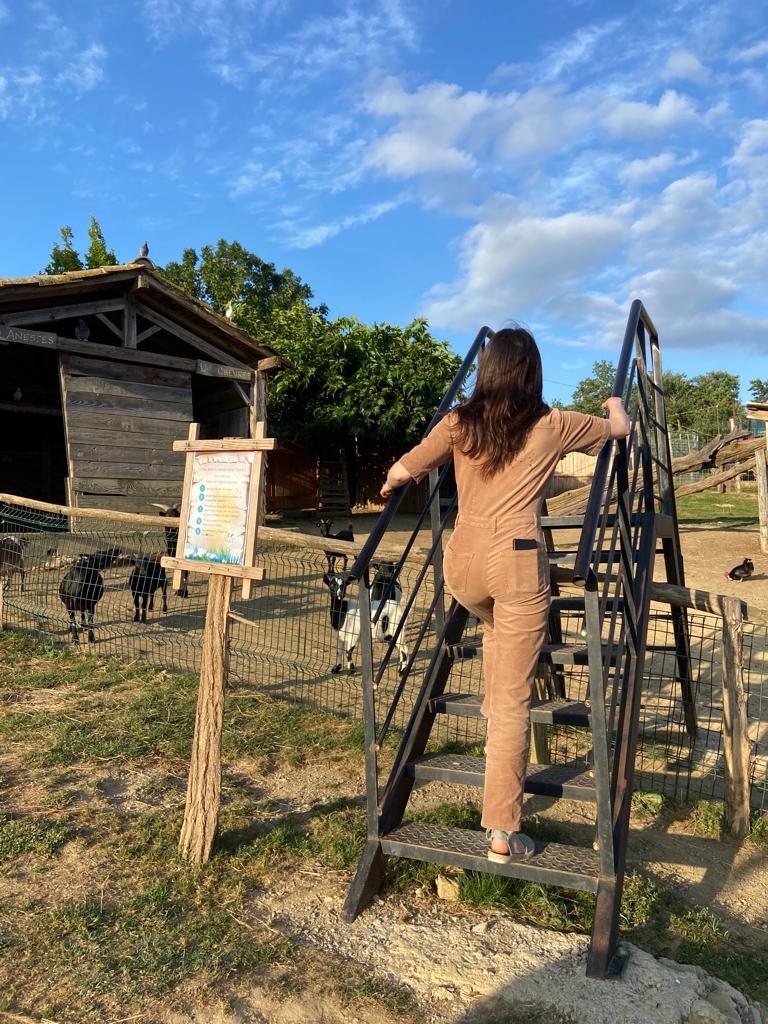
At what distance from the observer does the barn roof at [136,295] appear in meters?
10.4

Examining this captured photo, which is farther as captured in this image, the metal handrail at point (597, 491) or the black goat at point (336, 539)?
the black goat at point (336, 539)

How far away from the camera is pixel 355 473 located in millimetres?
23844

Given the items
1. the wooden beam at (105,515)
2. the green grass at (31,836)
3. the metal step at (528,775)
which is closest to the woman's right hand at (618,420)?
the metal step at (528,775)

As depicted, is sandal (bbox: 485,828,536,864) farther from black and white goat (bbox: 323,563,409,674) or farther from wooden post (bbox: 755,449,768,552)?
wooden post (bbox: 755,449,768,552)

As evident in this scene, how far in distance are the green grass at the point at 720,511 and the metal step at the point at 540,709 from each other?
731 inches

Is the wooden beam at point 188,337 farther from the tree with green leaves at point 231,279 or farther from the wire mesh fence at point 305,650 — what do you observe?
the tree with green leaves at point 231,279

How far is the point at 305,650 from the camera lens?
7.07 metres

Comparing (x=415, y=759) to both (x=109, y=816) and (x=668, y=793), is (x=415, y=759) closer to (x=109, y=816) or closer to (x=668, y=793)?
(x=109, y=816)

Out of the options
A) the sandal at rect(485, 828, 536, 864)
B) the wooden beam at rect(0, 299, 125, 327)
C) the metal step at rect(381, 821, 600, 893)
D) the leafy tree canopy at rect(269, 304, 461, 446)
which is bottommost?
the metal step at rect(381, 821, 600, 893)

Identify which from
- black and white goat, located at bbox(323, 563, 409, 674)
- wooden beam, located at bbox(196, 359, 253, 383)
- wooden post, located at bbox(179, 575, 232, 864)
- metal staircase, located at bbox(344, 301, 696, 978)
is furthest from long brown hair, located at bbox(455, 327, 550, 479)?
wooden beam, located at bbox(196, 359, 253, 383)

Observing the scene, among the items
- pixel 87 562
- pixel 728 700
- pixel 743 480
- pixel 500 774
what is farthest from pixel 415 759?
pixel 743 480

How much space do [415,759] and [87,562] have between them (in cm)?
531

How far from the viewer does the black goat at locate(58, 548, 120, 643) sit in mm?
7344

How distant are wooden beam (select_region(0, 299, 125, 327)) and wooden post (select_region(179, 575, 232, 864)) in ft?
29.9
